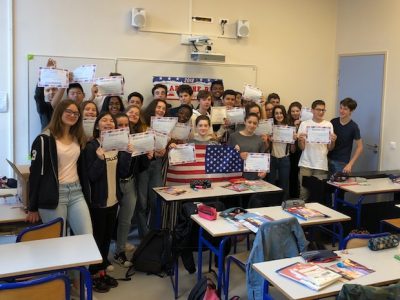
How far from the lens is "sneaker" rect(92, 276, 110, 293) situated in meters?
3.72

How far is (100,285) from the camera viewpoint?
12.3 feet

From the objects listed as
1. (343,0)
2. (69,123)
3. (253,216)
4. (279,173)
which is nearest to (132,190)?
(69,123)

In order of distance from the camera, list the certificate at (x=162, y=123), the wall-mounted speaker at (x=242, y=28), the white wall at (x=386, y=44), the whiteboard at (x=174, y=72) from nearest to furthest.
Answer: the certificate at (x=162, y=123) < the whiteboard at (x=174, y=72) < the white wall at (x=386, y=44) < the wall-mounted speaker at (x=242, y=28)

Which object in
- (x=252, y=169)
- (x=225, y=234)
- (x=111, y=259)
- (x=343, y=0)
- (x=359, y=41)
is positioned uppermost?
(x=343, y=0)

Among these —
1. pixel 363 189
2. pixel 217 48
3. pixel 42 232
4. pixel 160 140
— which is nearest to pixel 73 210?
pixel 42 232

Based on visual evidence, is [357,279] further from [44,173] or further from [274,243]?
[44,173]

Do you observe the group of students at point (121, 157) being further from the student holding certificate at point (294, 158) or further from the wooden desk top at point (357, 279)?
the wooden desk top at point (357, 279)

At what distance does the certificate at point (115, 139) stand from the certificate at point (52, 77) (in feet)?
4.19

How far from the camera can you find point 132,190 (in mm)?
4141

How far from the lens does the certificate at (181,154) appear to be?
14.5ft

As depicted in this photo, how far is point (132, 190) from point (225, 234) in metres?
1.35

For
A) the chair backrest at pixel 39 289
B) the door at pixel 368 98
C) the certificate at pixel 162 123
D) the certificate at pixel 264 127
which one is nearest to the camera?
the chair backrest at pixel 39 289

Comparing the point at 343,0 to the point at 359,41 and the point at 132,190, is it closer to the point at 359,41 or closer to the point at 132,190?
the point at 359,41

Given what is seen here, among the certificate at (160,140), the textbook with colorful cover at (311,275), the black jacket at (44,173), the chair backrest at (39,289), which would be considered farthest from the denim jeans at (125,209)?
the textbook with colorful cover at (311,275)
